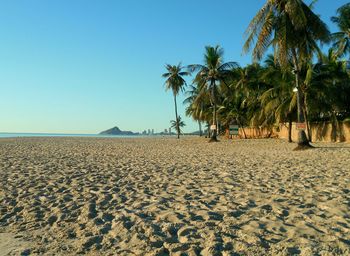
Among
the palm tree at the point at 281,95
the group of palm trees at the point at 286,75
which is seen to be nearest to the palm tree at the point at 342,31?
the group of palm trees at the point at 286,75

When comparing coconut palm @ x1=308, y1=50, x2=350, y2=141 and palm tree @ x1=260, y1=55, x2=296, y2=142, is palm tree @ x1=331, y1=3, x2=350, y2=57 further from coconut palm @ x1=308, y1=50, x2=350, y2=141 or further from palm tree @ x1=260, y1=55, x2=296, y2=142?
palm tree @ x1=260, y1=55, x2=296, y2=142

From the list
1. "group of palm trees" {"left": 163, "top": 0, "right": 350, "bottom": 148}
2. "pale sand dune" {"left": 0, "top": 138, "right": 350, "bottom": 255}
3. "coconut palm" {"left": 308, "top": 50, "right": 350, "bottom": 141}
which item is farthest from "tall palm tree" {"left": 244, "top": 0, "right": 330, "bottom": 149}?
"pale sand dune" {"left": 0, "top": 138, "right": 350, "bottom": 255}

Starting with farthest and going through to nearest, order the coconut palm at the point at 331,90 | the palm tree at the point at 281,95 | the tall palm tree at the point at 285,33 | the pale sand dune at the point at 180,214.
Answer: the palm tree at the point at 281,95 → the coconut palm at the point at 331,90 → the tall palm tree at the point at 285,33 → the pale sand dune at the point at 180,214

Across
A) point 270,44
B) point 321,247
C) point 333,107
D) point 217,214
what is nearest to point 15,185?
point 217,214

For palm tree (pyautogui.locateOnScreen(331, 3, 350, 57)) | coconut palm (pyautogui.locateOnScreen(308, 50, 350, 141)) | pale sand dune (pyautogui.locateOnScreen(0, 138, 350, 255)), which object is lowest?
pale sand dune (pyautogui.locateOnScreen(0, 138, 350, 255))

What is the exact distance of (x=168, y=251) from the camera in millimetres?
3744

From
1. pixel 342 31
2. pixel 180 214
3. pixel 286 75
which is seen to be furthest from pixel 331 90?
pixel 180 214

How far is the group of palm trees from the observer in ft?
56.9

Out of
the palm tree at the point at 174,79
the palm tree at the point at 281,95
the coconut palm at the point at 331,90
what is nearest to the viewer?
the coconut palm at the point at 331,90

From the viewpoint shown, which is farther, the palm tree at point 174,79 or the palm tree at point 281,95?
the palm tree at point 174,79

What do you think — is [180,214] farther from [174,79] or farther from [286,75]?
[174,79]

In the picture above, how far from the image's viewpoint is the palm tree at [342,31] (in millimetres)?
27748

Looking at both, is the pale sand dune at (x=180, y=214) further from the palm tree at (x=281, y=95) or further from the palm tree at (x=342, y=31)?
the palm tree at (x=342, y=31)

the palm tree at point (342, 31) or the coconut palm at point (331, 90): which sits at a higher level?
the palm tree at point (342, 31)
